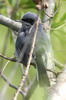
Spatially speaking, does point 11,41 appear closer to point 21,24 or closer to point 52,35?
point 21,24

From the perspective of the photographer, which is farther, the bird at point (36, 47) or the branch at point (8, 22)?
the branch at point (8, 22)

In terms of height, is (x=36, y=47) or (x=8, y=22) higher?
(x=36, y=47)

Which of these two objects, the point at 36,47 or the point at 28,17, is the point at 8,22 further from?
the point at 36,47

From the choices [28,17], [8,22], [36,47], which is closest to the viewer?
[36,47]

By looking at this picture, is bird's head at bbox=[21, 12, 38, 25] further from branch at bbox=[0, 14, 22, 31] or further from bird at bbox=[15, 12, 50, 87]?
branch at bbox=[0, 14, 22, 31]

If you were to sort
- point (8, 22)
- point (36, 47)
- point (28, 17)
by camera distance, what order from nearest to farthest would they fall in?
1. point (36, 47)
2. point (8, 22)
3. point (28, 17)

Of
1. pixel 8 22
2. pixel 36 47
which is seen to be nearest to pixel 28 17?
pixel 8 22

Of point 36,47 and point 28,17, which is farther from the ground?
point 36,47

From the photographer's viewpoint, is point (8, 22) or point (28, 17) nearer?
point (8, 22)

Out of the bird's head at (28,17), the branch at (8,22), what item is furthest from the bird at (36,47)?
the branch at (8,22)

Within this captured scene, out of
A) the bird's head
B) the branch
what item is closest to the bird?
the bird's head

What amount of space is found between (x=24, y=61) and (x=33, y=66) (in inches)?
9.2

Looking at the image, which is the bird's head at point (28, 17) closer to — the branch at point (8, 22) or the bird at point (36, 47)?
the bird at point (36, 47)

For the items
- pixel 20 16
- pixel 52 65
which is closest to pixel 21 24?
pixel 20 16
